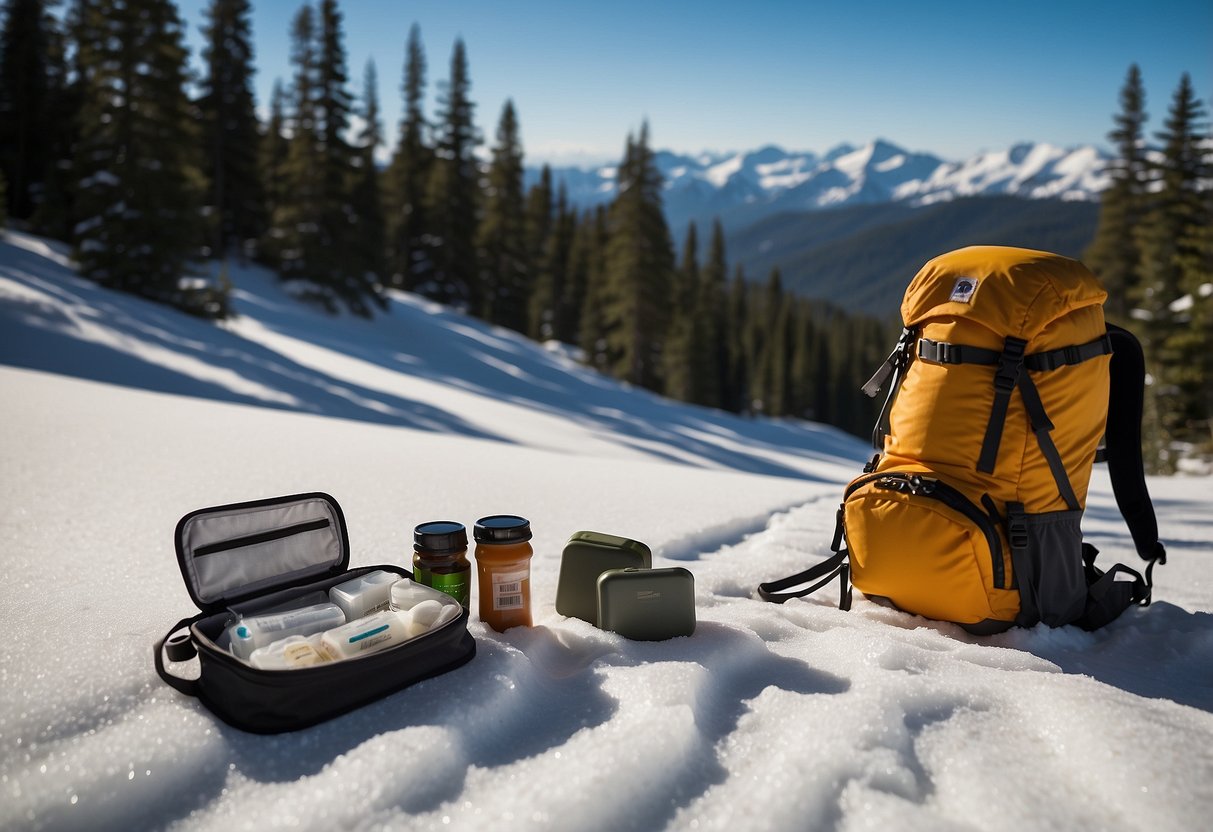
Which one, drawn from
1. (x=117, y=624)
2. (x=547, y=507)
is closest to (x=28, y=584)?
(x=117, y=624)

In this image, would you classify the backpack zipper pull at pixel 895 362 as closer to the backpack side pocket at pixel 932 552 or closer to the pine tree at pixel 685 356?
the backpack side pocket at pixel 932 552

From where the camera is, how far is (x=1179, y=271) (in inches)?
928

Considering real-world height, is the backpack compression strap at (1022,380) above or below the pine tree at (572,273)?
below

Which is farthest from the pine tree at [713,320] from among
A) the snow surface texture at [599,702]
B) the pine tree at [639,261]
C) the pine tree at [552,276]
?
the snow surface texture at [599,702]

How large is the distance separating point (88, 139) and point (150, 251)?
3.09 m

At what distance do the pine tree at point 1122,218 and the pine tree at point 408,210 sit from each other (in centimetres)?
2710

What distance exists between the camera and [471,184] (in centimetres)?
2997

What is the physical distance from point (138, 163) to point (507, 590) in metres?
15.8

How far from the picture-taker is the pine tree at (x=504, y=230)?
3288cm

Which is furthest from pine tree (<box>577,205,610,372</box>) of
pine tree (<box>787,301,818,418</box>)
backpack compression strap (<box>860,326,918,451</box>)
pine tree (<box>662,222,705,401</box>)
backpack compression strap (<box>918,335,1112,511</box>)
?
backpack compression strap (<box>918,335,1112,511</box>)

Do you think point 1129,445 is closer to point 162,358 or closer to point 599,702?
point 599,702

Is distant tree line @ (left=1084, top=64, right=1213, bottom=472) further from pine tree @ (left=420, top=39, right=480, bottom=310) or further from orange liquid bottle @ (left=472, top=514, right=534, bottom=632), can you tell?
pine tree @ (left=420, top=39, right=480, bottom=310)

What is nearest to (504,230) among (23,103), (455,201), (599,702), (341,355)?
(455,201)

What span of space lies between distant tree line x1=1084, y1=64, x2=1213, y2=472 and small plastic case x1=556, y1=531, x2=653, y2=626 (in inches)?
723
